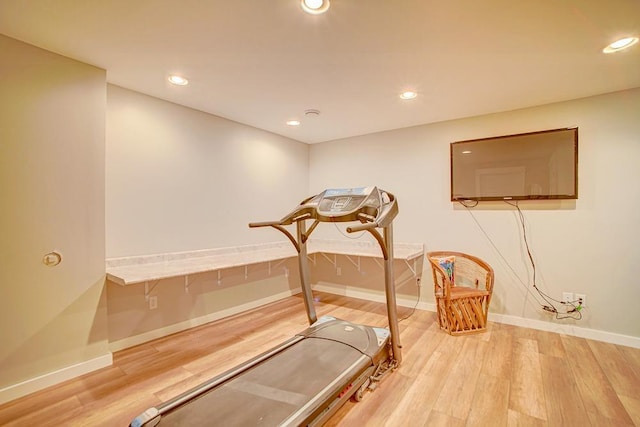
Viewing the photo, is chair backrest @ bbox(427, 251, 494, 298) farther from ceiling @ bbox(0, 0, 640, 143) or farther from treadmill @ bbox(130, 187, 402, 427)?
ceiling @ bbox(0, 0, 640, 143)

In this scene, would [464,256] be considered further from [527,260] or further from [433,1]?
[433,1]

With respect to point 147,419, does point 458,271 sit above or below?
above

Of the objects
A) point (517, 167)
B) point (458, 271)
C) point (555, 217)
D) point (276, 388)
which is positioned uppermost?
point (517, 167)

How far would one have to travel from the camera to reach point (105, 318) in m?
2.43

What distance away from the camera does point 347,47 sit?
206cm

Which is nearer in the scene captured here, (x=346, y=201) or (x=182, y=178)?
(x=346, y=201)

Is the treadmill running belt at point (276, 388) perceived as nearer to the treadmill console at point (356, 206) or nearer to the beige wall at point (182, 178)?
the treadmill console at point (356, 206)

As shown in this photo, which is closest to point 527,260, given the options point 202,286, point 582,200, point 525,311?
point 525,311

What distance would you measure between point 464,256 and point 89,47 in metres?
3.96

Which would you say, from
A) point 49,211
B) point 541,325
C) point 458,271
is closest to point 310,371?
point 49,211

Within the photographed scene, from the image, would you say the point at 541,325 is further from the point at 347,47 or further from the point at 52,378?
the point at 52,378

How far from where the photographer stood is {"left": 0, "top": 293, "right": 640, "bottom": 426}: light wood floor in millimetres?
1820

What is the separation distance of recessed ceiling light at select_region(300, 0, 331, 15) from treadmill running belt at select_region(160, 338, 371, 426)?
2201 mm

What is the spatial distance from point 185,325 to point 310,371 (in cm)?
179
